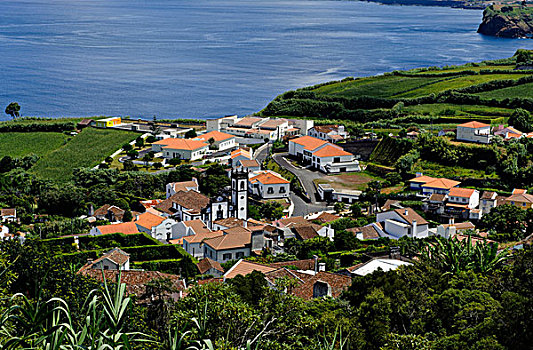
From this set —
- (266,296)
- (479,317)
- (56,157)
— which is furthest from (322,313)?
(56,157)

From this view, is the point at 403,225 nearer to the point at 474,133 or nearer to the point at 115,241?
the point at 115,241

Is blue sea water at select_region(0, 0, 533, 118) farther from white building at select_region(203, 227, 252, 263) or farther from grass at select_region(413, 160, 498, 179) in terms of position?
white building at select_region(203, 227, 252, 263)

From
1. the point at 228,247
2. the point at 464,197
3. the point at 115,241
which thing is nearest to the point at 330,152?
the point at 464,197

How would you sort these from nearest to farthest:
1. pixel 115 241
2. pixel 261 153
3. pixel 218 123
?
pixel 115 241 → pixel 261 153 → pixel 218 123

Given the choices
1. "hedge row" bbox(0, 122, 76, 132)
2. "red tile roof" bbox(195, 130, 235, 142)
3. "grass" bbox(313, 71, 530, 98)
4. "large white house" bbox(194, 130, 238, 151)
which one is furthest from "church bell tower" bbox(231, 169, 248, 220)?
"grass" bbox(313, 71, 530, 98)

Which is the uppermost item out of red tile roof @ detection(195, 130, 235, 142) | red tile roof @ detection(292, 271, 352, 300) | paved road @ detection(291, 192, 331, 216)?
red tile roof @ detection(292, 271, 352, 300)

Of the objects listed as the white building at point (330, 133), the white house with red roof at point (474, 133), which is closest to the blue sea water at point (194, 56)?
the white building at point (330, 133)
